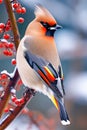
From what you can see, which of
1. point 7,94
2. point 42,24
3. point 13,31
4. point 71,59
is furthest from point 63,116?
point 71,59

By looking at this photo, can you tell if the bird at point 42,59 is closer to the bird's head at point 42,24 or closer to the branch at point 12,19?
the bird's head at point 42,24

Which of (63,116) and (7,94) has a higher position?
(7,94)

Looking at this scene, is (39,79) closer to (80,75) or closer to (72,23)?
(80,75)

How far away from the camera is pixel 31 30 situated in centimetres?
201

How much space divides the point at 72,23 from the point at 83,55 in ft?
4.84

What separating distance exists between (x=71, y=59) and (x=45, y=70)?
12.6 ft

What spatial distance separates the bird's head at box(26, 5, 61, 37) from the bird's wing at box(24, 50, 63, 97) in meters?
0.09

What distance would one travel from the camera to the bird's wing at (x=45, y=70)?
71.6 inches

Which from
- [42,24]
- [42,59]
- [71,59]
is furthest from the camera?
[71,59]

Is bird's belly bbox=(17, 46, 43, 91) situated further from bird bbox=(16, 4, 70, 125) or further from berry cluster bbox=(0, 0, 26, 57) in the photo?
berry cluster bbox=(0, 0, 26, 57)

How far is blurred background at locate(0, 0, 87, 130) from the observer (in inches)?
210

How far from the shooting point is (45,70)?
76.6 inches

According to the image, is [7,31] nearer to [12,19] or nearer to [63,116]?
[12,19]

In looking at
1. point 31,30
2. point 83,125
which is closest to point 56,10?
point 83,125
